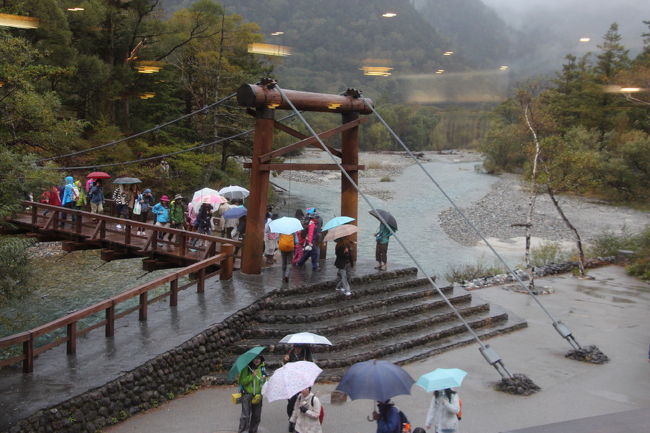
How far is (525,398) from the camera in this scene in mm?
9438

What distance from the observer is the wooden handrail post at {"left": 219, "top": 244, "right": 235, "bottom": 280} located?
1236cm

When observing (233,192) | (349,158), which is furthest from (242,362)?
(233,192)

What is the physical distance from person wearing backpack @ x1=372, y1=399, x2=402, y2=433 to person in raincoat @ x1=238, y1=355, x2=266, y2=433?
1912 millimetres

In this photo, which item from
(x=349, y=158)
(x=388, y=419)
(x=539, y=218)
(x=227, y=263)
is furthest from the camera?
(x=539, y=218)

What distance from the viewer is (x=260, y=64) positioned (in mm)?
36969

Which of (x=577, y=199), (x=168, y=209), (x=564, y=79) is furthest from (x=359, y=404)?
(x=564, y=79)

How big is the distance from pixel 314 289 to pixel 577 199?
36.5 m

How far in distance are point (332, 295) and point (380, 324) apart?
1.15m

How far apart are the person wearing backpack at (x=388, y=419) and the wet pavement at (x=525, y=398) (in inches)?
78.8

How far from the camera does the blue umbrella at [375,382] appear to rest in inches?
246

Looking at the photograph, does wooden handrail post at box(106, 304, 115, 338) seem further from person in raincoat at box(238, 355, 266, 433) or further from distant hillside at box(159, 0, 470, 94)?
distant hillside at box(159, 0, 470, 94)

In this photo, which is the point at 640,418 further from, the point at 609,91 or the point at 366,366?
the point at 609,91

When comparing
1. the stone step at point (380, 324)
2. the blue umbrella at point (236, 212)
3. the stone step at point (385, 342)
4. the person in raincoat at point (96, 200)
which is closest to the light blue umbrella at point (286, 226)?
the stone step at point (380, 324)

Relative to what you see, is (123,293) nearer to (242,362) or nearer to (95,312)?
(95,312)
